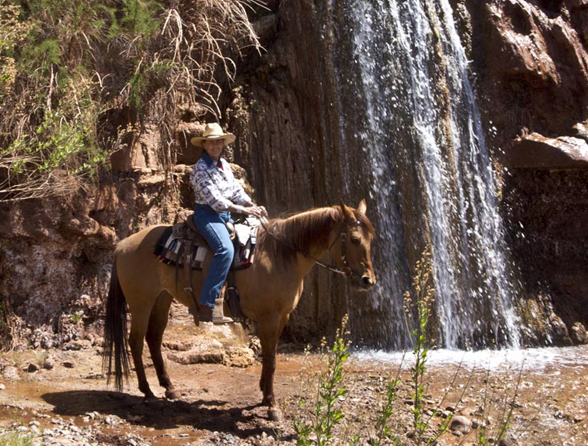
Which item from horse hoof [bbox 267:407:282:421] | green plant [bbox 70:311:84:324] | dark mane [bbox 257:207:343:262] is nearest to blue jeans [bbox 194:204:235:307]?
dark mane [bbox 257:207:343:262]

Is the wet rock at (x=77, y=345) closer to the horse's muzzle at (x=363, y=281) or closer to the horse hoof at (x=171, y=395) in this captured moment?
the horse hoof at (x=171, y=395)

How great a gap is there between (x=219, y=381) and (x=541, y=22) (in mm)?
8969

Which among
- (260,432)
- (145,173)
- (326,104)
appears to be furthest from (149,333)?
(326,104)

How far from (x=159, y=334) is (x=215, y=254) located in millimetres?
1325

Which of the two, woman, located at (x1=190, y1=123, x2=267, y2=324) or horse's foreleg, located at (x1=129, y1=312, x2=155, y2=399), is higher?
woman, located at (x1=190, y1=123, x2=267, y2=324)

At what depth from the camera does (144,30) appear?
30.2ft

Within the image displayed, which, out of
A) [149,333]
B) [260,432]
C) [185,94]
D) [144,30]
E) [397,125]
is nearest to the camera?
[260,432]

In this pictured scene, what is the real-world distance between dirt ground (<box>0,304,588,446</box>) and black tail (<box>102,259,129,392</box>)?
→ 0.84ft

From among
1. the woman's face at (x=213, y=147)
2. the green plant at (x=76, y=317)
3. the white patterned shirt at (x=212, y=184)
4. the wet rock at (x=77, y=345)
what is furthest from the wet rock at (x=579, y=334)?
the green plant at (x=76, y=317)

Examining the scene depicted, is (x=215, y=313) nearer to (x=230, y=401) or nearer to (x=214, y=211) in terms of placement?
(x=214, y=211)

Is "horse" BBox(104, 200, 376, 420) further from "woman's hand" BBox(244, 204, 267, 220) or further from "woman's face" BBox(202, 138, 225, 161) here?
"woman's face" BBox(202, 138, 225, 161)

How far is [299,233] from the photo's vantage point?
6617mm

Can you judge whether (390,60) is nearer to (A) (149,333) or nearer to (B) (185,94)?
(B) (185,94)

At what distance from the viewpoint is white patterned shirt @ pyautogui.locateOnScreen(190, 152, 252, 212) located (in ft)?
21.4
